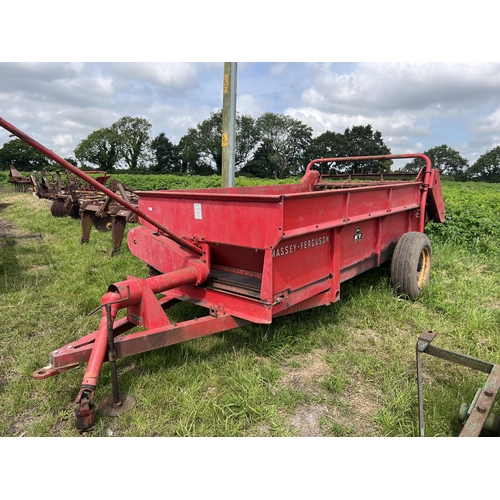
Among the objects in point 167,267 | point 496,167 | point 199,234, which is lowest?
point 167,267

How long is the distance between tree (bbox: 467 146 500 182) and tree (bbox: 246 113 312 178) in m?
23.6

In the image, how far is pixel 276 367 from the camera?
10.1 feet

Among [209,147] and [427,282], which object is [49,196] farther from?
[209,147]

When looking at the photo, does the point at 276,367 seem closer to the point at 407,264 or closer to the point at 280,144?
the point at 407,264

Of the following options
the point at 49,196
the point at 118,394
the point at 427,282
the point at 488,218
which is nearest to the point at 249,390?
the point at 118,394

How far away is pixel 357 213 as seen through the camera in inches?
137

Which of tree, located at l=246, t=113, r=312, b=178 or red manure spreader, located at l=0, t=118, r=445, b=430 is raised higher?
tree, located at l=246, t=113, r=312, b=178

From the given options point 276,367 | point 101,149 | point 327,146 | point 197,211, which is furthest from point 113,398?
point 101,149

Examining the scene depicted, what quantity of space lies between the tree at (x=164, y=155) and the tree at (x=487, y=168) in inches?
1664

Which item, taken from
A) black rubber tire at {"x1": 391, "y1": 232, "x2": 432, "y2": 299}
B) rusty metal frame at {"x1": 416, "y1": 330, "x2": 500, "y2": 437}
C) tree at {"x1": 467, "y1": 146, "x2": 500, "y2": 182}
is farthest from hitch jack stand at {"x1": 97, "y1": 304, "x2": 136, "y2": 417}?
tree at {"x1": 467, "y1": 146, "x2": 500, "y2": 182}

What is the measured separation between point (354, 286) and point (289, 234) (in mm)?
2469

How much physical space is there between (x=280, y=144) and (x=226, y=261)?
54806mm

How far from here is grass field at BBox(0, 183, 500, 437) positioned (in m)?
2.42

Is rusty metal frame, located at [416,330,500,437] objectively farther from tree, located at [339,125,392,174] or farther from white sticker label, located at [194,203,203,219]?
tree, located at [339,125,392,174]
